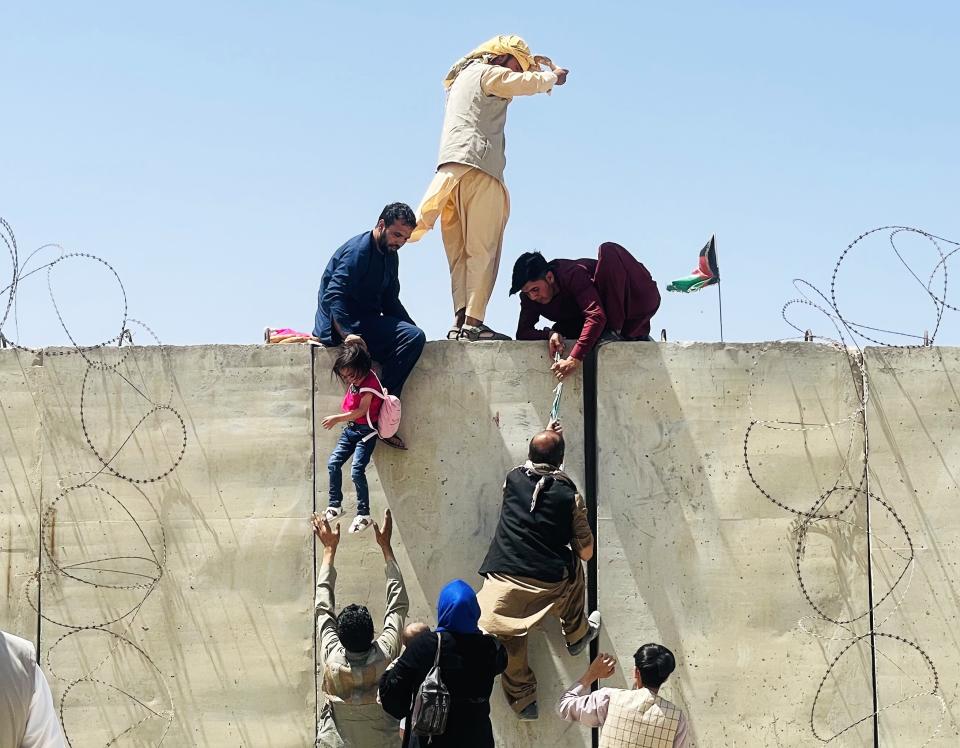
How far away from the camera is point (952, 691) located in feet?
24.8

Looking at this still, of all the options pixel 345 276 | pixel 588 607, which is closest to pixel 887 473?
pixel 588 607

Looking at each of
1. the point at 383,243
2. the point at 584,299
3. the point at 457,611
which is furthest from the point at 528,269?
the point at 457,611

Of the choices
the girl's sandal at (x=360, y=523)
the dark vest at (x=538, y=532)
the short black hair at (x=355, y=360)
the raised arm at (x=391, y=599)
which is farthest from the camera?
the girl's sandal at (x=360, y=523)

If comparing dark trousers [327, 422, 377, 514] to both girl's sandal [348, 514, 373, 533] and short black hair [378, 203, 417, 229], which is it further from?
short black hair [378, 203, 417, 229]

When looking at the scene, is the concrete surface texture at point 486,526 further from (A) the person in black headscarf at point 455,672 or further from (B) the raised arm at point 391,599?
(A) the person in black headscarf at point 455,672

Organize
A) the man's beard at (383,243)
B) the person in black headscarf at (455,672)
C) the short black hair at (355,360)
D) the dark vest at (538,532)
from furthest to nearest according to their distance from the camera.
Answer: the man's beard at (383,243) → the short black hair at (355,360) → the dark vest at (538,532) → the person in black headscarf at (455,672)

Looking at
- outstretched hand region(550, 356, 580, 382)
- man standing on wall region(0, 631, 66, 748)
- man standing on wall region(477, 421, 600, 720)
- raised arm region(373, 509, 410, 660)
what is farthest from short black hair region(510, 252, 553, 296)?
man standing on wall region(0, 631, 66, 748)

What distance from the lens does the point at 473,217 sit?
8.03 meters

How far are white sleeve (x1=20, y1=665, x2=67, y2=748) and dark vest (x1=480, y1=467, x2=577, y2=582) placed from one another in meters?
3.24

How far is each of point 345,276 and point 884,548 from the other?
348cm

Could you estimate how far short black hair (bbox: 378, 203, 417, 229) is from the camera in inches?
297

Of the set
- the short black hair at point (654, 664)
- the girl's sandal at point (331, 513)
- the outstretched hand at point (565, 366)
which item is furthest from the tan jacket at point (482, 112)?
the short black hair at point (654, 664)

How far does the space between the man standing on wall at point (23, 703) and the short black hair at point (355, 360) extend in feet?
10.5

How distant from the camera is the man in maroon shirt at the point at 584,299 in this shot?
7617mm
